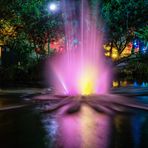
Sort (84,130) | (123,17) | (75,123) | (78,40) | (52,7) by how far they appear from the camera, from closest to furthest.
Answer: (84,130), (75,123), (123,17), (52,7), (78,40)

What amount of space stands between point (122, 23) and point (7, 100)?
62.0 ft

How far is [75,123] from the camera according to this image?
40.5 ft

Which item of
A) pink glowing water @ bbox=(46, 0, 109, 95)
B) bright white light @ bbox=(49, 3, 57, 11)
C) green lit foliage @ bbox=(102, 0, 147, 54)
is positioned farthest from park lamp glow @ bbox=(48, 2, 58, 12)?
green lit foliage @ bbox=(102, 0, 147, 54)

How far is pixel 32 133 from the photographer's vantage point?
1094 centimetres

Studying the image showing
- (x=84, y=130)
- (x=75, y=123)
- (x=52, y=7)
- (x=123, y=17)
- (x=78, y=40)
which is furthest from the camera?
(x=78, y=40)

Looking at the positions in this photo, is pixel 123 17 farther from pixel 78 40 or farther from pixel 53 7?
pixel 53 7

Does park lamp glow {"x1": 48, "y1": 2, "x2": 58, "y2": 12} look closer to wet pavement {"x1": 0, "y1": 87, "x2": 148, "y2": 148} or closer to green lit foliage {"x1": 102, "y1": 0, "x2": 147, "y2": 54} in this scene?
green lit foliage {"x1": 102, "y1": 0, "x2": 147, "y2": 54}

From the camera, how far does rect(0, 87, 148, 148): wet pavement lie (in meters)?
9.78

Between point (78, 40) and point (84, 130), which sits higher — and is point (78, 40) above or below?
above

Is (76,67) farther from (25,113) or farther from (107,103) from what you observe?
(25,113)

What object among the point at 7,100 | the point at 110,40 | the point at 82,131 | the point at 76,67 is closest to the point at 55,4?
the point at 110,40

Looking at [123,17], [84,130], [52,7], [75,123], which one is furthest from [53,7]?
[84,130]

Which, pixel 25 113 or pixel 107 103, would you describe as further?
pixel 107 103

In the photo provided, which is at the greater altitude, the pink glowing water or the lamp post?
the lamp post
